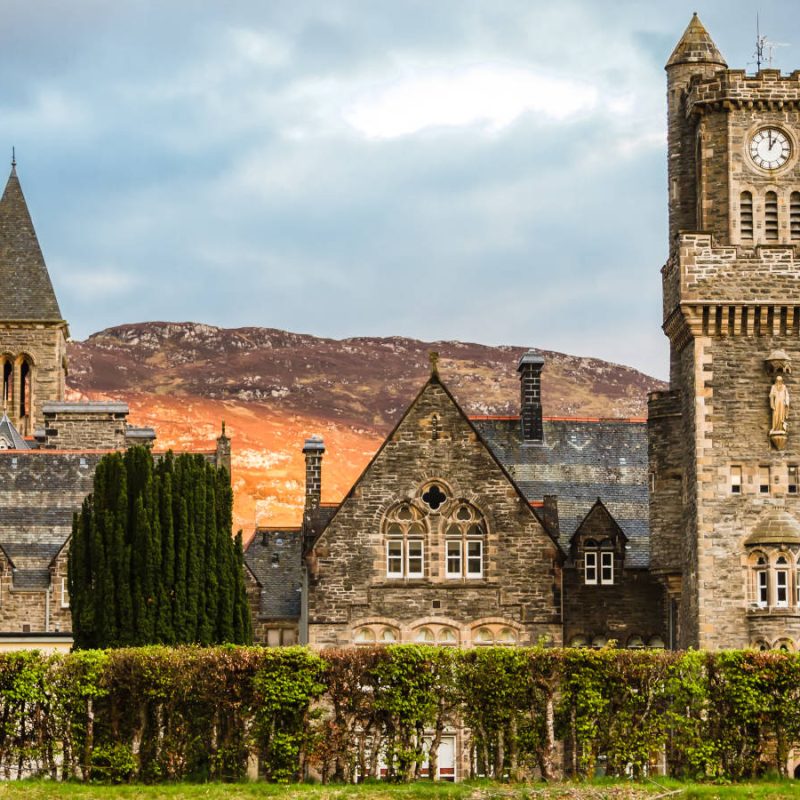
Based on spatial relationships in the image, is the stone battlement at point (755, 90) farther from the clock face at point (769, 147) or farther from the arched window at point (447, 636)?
the arched window at point (447, 636)

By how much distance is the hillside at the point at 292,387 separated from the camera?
164625 millimetres

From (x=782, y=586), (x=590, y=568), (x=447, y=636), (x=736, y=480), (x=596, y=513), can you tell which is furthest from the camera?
(x=596, y=513)

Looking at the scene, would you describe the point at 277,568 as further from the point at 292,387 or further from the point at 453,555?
the point at 292,387

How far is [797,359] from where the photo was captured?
5572 cm

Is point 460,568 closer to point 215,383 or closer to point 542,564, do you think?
point 542,564

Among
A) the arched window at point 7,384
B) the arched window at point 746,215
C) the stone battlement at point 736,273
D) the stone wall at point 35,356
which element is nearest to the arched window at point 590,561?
the stone battlement at point 736,273

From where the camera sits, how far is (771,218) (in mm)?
56719

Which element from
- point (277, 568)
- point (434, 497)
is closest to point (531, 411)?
point (434, 497)

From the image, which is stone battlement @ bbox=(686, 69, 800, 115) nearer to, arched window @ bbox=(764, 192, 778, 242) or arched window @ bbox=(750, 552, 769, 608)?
arched window @ bbox=(764, 192, 778, 242)

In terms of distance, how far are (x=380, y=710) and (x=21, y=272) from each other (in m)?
A: 68.3

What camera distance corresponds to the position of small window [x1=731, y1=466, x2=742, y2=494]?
55094 mm

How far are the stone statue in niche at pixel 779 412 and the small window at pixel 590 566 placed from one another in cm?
838

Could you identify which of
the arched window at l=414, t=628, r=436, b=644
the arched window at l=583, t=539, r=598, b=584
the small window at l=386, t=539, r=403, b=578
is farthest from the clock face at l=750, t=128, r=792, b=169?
the arched window at l=414, t=628, r=436, b=644

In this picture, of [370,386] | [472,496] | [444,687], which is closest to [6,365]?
[472,496]
